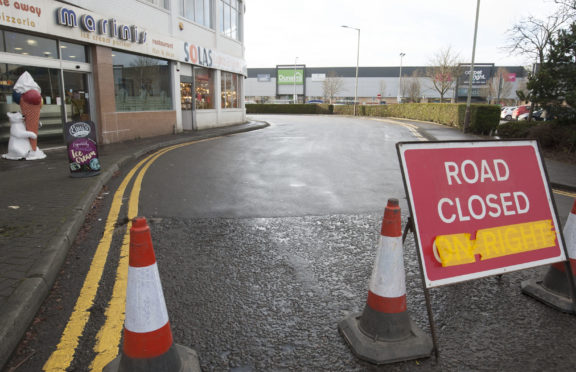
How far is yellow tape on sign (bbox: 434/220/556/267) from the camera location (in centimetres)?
287

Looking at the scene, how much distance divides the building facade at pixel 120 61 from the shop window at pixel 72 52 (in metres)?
0.03

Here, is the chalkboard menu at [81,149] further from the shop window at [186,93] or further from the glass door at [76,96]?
the shop window at [186,93]

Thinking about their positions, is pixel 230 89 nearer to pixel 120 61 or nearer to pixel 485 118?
pixel 120 61

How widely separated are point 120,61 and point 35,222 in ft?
36.9

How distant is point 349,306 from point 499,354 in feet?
3.61

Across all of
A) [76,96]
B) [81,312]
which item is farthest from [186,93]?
[81,312]

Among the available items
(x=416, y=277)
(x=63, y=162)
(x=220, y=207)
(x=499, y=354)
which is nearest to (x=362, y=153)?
(x=220, y=207)

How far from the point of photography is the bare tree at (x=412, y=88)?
66438 mm

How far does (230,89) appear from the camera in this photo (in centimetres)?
2412

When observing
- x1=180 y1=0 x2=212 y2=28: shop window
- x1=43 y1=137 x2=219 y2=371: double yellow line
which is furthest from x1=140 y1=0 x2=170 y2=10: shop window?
x1=43 y1=137 x2=219 y2=371: double yellow line

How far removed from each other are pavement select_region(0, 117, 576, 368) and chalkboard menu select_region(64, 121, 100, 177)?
0.23 meters

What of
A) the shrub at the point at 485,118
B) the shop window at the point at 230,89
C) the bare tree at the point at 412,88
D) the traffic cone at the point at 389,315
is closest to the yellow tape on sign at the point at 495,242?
the traffic cone at the point at 389,315

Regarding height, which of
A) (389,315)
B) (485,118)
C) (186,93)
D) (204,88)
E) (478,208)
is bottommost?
(389,315)

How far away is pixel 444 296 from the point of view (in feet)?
11.5
